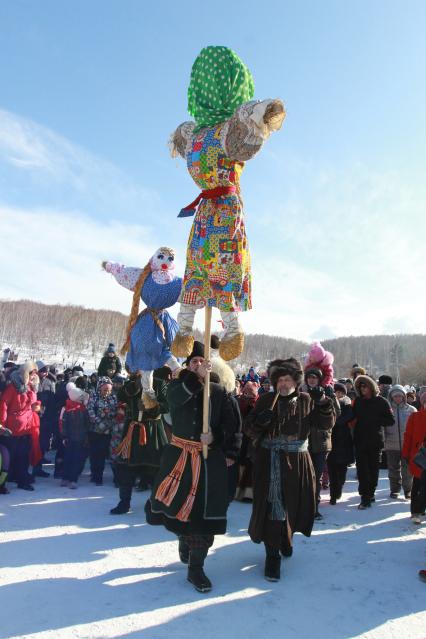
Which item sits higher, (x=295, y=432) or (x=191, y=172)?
(x=191, y=172)

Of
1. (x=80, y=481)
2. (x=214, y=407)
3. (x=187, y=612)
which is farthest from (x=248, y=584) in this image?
(x=80, y=481)

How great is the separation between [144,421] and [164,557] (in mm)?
1708

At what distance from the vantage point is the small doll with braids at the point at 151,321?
179 inches

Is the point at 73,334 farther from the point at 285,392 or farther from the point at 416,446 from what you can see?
the point at 285,392

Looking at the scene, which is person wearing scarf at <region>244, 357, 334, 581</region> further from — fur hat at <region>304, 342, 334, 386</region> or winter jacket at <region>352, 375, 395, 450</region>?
winter jacket at <region>352, 375, 395, 450</region>

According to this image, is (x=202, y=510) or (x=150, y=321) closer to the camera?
(x=202, y=510)

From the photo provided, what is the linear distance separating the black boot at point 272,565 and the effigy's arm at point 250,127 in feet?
9.90

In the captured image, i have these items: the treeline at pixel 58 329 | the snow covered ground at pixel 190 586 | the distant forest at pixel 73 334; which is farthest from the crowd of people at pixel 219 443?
the treeline at pixel 58 329

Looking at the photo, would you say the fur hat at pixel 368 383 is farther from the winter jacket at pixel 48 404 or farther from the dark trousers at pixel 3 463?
the winter jacket at pixel 48 404

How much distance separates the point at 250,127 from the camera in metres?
3.03

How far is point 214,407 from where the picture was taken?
349cm

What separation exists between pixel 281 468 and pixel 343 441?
2.57 meters

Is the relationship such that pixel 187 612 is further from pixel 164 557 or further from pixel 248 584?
pixel 164 557

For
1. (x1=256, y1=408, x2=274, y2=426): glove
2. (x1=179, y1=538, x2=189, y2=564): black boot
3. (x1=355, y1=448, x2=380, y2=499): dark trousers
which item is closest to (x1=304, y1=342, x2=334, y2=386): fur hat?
(x1=355, y1=448, x2=380, y2=499): dark trousers
